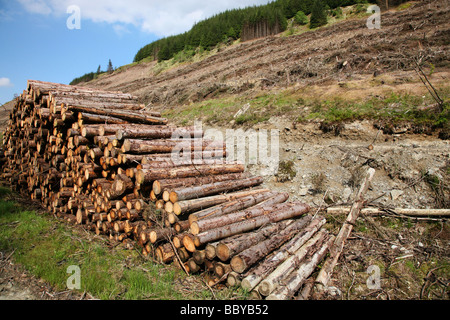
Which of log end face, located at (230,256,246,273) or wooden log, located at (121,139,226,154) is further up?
wooden log, located at (121,139,226,154)

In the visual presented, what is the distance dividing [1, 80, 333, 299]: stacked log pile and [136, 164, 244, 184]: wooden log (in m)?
0.02

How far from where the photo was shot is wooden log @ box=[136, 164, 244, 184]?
4789mm

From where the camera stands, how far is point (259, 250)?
12.5 feet

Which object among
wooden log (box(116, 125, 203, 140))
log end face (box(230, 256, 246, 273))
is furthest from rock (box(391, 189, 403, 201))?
wooden log (box(116, 125, 203, 140))

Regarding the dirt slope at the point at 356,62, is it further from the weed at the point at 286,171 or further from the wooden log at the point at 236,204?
the wooden log at the point at 236,204

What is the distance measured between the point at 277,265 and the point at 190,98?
51.1 feet

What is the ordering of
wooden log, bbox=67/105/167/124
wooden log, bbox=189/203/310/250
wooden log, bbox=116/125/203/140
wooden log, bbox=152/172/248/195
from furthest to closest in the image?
wooden log, bbox=67/105/167/124, wooden log, bbox=116/125/203/140, wooden log, bbox=152/172/248/195, wooden log, bbox=189/203/310/250

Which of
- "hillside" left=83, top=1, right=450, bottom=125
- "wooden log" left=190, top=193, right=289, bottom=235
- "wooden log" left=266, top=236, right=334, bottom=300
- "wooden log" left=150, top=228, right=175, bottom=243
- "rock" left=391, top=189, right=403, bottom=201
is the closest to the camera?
"wooden log" left=266, top=236, right=334, bottom=300

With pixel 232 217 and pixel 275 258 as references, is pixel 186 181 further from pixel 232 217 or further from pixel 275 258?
pixel 275 258

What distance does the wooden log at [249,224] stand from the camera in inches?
155

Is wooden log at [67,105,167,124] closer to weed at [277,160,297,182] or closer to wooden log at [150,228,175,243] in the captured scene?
wooden log at [150,228,175,243]

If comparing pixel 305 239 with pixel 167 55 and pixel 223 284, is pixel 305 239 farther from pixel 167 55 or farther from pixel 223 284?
pixel 167 55

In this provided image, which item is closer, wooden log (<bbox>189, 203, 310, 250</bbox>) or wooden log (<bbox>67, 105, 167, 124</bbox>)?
wooden log (<bbox>189, 203, 310, 250</bbox>)
